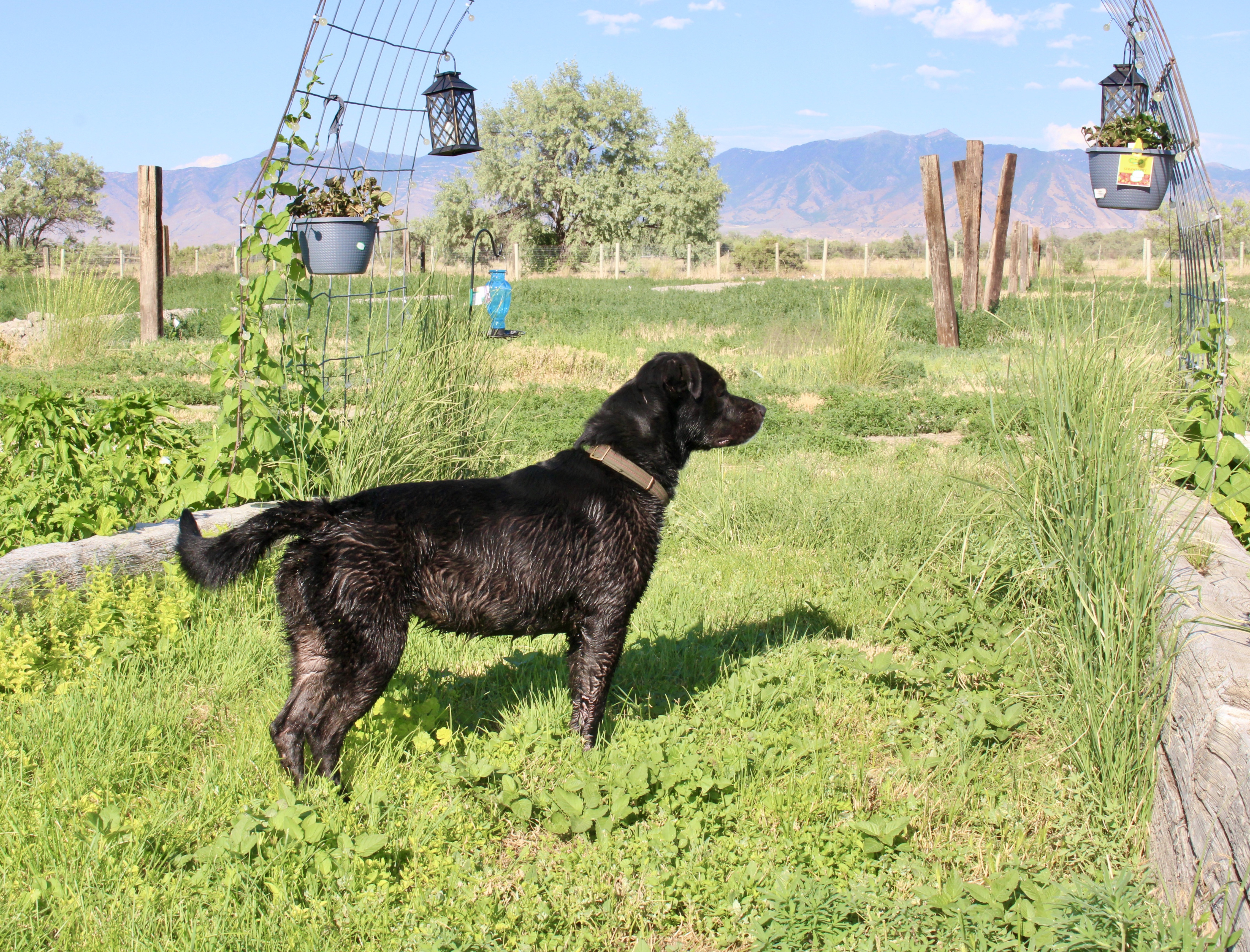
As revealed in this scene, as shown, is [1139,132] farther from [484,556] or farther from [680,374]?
[484,556]

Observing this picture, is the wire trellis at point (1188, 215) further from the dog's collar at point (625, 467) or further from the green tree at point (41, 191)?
the green tree at point (41, 191)

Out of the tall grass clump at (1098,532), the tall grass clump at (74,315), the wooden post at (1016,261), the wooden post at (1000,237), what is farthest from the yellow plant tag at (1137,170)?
the wooden post at (1016,261)

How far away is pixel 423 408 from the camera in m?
5.93

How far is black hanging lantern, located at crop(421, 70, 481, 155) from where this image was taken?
6820 mm

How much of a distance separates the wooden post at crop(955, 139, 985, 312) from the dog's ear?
542 inches

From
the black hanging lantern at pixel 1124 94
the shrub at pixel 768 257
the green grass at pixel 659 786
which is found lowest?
the green grass at pixel 659 786

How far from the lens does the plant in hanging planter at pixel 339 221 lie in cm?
589

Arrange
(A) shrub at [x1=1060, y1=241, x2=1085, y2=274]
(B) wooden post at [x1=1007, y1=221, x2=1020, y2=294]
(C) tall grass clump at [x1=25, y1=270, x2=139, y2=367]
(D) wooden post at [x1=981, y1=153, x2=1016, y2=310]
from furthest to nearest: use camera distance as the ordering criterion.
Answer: (B) wooden post at [x1=1007, y1=221, x2=1020, y2=294] → (D) wooden post at [x1=981, y1=153, x2=1016, y2=310] → (C) tall grass clump at [x1=25, y1=270, x2=139, y2=367] → (A) shrub at [x1=1060, y1=241, x2=1085, y2=274]

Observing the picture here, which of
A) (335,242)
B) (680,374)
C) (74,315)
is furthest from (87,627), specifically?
(74,315)

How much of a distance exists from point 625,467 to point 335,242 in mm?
3367

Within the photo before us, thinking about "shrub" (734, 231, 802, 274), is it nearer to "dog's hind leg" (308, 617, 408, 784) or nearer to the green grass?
the green grass

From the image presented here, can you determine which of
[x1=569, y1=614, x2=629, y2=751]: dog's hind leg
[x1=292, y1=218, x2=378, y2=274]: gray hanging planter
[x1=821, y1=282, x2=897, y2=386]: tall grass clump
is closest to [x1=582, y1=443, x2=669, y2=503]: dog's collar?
[x1=569, y1=614, x2=629, y2=751]: dog's hind leg

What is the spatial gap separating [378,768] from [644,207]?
59630 millimetres

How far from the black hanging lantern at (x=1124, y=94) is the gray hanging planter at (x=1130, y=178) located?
24cm
